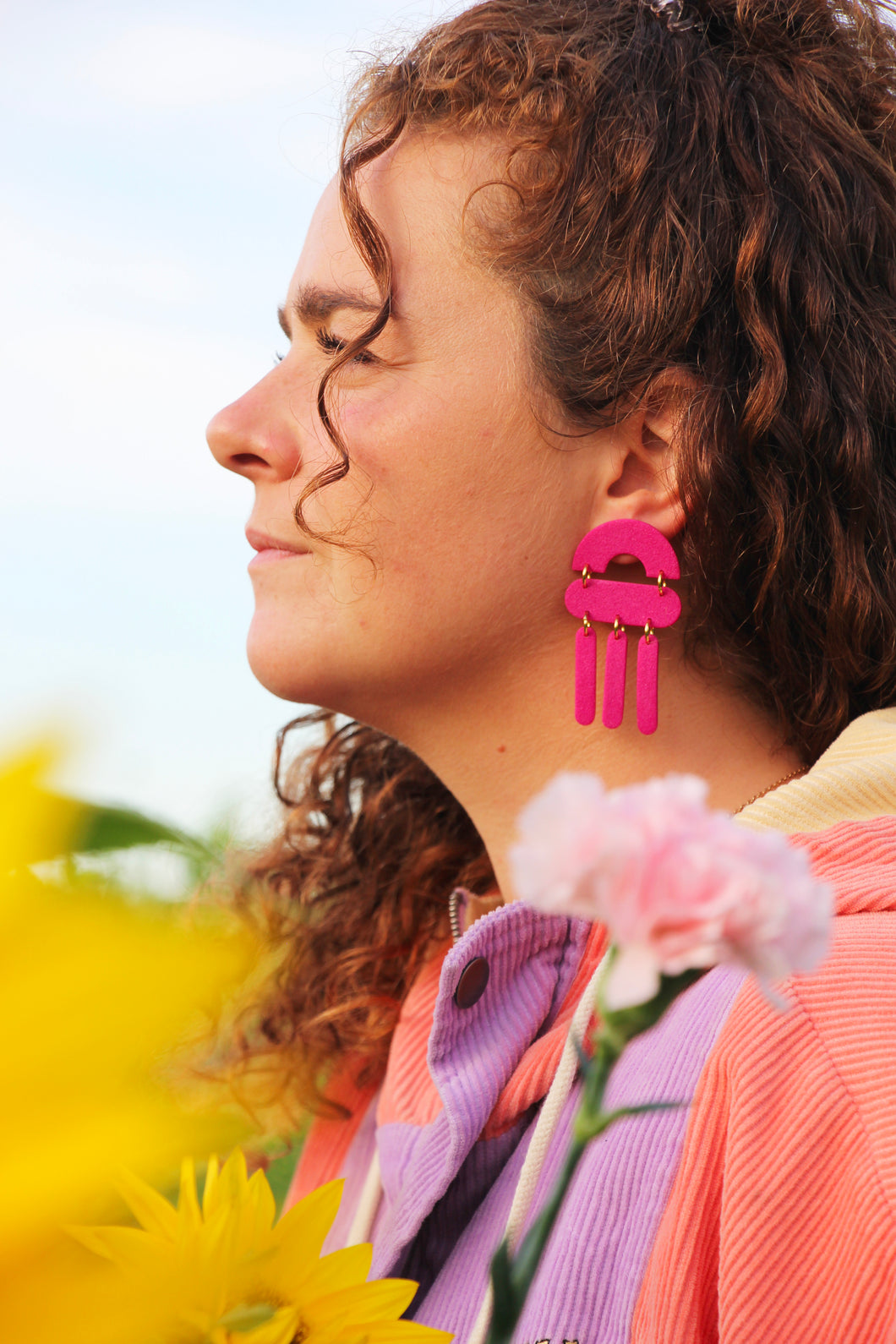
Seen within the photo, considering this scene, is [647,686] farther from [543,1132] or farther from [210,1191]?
[210,1191]

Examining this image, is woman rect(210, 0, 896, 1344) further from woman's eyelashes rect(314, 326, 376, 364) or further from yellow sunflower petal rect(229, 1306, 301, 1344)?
yellow sunflower petal rect(229, 1306, 301, 1344)

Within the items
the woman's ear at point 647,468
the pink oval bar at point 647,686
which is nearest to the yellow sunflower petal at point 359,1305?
the pink oval bar at point 647,686

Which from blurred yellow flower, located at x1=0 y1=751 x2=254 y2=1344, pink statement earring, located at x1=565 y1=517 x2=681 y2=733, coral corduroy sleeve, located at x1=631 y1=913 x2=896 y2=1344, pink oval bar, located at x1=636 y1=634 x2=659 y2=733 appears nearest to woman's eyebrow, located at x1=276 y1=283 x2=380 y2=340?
pink statement earring, located at x1=565 y1=517 x2=681 y2=733

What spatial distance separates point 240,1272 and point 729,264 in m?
1.21

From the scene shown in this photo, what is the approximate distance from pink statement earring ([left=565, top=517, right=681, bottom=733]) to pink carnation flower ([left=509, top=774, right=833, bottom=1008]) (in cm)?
101

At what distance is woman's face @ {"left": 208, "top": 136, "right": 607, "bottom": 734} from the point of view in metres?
1.28

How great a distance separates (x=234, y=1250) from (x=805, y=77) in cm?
142

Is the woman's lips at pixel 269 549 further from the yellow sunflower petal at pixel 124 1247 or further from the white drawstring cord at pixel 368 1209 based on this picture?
the yellow sunflower petal at pixel 124 1247

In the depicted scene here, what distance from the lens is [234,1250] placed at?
413 millimetres

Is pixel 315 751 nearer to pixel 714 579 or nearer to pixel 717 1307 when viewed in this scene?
pixel 714 579

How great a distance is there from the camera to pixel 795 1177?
0.82 m

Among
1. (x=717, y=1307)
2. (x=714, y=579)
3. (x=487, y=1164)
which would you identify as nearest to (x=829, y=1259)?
(x=717, y=1307)

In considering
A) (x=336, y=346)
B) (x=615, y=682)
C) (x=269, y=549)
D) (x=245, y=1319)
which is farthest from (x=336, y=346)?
(x=245, y=1319)

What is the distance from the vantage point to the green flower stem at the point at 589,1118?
0.92 feet
